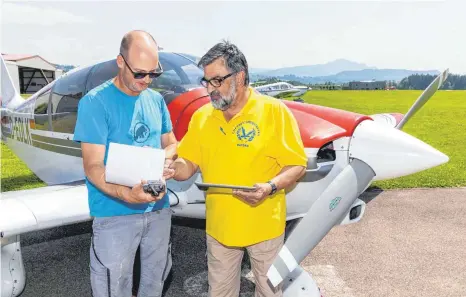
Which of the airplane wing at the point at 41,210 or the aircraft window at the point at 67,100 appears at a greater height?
the aircraft window at the point at 67,100

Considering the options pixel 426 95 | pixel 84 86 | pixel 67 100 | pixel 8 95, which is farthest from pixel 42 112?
pixel 426 95

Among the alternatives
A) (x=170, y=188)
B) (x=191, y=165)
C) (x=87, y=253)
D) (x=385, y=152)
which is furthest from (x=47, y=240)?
(x=385, y=152)

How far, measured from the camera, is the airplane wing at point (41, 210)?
3316mm

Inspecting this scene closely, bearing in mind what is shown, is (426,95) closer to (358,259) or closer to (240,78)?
(358,259)

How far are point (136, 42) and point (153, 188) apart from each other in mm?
833

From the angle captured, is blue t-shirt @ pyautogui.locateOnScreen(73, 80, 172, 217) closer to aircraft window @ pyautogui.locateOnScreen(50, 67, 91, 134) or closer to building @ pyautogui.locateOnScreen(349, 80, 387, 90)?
aircraft window @ pyautogui.locateOnScreen(50, 67, 91, 134)

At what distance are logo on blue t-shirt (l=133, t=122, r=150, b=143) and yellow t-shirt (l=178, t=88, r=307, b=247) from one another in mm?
268

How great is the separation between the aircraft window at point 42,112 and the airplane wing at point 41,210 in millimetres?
1513

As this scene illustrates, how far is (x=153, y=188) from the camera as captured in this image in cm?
212

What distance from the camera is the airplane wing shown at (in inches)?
131

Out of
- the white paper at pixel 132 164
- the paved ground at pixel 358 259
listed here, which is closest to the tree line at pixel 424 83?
the paved ground at pixel 358 259

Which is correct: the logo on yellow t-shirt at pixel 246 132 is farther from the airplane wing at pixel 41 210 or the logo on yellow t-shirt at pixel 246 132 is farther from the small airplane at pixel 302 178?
the airplane wing at pixel 41 210

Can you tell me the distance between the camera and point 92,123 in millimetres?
2326

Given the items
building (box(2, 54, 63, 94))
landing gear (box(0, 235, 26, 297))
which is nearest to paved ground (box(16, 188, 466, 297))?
landing gear (box(0, 235, 26, 297))
